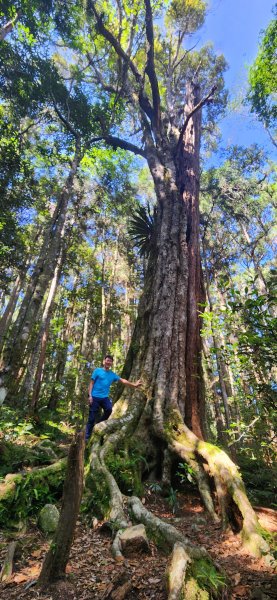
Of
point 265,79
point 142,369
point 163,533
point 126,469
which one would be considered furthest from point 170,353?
point 265,79

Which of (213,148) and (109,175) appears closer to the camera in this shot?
(109,175)

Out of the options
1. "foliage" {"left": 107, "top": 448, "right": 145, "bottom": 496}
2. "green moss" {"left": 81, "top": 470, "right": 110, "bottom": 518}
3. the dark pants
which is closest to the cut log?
"green moss" {"left": 81, "top": 470, "right": 110, "bottom": 518}

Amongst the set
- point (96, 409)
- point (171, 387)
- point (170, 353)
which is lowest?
point (96, 409)

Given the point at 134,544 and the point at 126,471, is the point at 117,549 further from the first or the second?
the point at 126,471

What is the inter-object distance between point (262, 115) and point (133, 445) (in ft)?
59.1

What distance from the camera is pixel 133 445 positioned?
15.1 feet

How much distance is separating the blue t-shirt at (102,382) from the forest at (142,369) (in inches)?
9.3

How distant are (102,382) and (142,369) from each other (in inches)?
31.9

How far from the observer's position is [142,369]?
224 inches

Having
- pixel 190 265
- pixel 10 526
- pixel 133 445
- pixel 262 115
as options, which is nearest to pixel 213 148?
pixel 262 115

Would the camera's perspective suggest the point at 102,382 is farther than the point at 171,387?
Yes

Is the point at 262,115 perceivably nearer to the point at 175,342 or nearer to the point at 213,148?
the point at 213,148

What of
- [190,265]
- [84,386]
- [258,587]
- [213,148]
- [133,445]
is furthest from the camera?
[213,148]

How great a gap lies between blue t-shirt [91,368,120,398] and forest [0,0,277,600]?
0.78 feet
